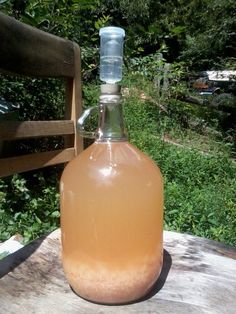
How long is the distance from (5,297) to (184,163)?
7.73 ft

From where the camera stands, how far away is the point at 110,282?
65cm

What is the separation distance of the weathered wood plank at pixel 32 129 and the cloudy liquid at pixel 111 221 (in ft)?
1.13

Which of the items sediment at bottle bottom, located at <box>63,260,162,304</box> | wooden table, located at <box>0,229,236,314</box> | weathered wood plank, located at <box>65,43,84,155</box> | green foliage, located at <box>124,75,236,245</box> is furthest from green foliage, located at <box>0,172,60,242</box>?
sediment at bottle bottom, located at <box>63,260,162,304</box>

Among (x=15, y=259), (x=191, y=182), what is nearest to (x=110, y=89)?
(x=15, y=259)

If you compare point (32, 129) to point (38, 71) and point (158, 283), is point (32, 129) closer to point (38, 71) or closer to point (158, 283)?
point (38, 71)

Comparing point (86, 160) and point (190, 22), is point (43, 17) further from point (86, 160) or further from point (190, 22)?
point (190, 22)

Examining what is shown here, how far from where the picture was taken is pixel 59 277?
766mm

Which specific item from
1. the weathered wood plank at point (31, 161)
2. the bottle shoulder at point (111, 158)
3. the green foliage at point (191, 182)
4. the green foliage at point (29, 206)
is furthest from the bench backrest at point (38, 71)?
the green foliage at point (191, 182)

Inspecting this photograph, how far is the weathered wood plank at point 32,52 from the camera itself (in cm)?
97

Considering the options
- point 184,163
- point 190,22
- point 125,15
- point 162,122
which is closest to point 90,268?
point 184,163

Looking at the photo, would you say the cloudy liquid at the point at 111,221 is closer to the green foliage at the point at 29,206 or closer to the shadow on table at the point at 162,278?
the shadow on table at the point at 162,278

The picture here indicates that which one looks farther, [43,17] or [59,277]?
[43,17]

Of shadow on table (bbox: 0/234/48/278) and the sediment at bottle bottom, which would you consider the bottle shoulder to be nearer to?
the sediment at bottle bottom

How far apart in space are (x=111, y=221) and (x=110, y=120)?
0.50 feet
